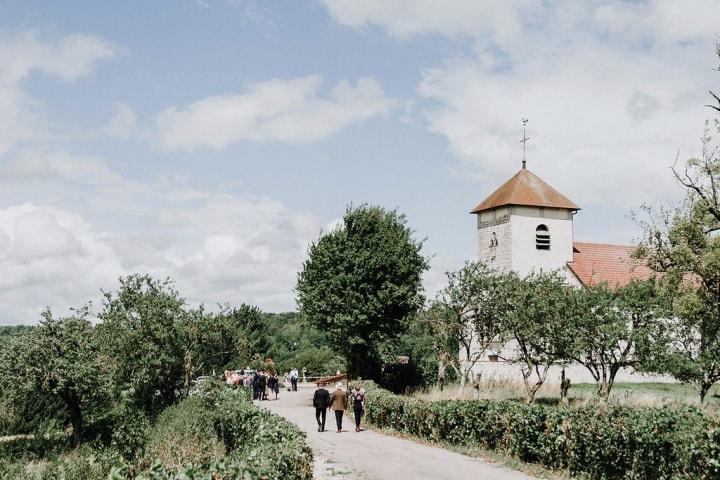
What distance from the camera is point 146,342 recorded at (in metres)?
32.1

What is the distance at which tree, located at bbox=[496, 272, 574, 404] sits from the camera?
Answer: 29969 mm

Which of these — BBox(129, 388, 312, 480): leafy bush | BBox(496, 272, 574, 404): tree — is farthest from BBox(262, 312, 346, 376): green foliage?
BBox(129, 388, 312, 480): leafy bush

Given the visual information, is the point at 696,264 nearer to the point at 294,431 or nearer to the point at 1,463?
the point at 294,431

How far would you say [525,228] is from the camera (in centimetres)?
4609

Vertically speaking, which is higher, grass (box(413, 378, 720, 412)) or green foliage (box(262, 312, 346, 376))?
green foliage (box(262, 312, 346, 376))

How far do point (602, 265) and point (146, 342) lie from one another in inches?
1176

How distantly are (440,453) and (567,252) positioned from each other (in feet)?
101

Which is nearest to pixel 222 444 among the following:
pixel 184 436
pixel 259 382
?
pixel 184 436

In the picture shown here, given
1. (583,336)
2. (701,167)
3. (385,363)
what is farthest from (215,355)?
(701,167)

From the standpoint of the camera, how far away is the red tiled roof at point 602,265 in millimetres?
46062

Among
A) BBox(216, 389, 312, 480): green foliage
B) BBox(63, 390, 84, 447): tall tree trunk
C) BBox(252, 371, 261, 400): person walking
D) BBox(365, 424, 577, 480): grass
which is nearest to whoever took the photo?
BBox(216, 389, 312, 480): green foliage

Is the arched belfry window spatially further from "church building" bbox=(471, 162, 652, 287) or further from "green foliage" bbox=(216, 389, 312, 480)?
"green foliage" bbox=(216, 389, 312, 480)

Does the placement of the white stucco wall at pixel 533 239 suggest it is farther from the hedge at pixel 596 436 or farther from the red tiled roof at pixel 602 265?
the hedge at pixel 596 436

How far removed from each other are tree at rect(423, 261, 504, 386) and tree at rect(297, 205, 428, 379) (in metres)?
2.71
